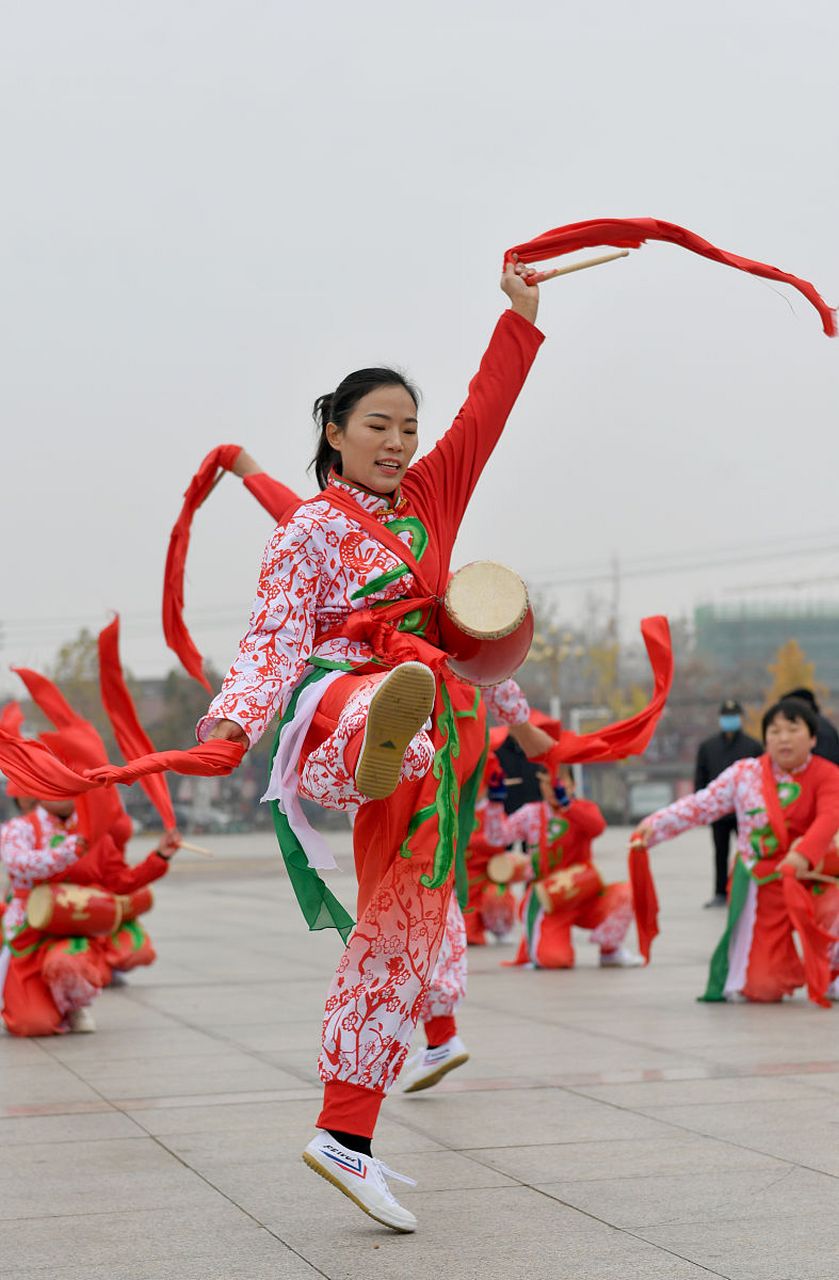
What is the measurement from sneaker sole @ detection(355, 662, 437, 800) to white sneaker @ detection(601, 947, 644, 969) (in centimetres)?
570

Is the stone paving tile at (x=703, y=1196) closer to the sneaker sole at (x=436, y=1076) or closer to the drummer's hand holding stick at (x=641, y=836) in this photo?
the sneaker sole at (x=436, y=1076)

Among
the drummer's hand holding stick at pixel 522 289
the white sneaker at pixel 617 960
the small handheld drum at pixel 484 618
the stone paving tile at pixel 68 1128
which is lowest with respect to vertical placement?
the stone paving tile at pixel 68 1128

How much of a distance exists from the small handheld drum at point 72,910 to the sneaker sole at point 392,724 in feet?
12.2

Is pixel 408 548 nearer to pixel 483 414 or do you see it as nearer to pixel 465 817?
pixel 483 414

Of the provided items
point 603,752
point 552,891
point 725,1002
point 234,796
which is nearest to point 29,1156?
point 603,752

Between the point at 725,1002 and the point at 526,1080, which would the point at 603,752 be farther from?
the point at 725,1002

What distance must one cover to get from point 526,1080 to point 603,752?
48.0 inches

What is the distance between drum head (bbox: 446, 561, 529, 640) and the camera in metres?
3.83

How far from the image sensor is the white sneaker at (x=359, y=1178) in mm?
3398

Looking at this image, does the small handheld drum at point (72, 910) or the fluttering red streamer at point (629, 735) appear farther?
the small handheld drum at point (72, 910)

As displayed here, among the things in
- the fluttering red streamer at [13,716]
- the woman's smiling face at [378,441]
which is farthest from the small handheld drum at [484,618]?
the fluttering red streamer at [13,716]

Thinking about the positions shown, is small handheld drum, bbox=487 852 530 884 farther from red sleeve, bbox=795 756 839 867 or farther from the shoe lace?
the shoe lace

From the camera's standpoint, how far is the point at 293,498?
19.7ft

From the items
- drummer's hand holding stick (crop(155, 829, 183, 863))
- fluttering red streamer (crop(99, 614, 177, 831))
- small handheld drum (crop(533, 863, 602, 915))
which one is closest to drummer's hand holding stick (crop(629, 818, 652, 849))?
small handheld drum (crop(533, 863, 602, 915))
